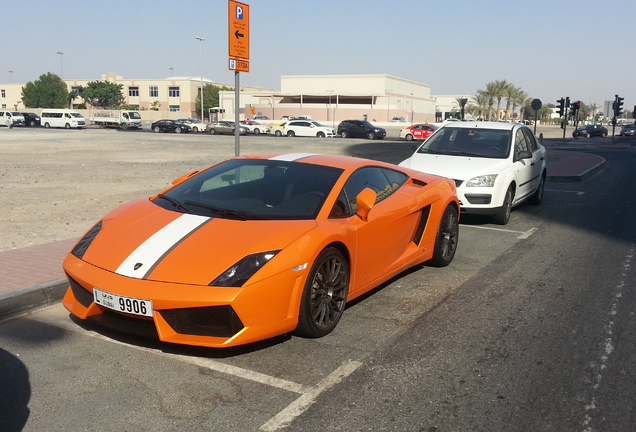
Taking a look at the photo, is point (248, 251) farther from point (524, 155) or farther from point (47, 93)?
point (47, 93)

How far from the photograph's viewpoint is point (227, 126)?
2063 inches

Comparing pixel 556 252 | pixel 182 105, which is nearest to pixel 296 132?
pixel 556 252

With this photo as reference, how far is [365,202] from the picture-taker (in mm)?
4770

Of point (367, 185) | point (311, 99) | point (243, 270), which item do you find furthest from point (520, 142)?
point (311, 99)

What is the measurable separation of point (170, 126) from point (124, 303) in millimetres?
52307

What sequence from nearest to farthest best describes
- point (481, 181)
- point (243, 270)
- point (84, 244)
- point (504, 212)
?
point (243, 270) < point (84, 244) < point (481, 181) < point (504, 212)

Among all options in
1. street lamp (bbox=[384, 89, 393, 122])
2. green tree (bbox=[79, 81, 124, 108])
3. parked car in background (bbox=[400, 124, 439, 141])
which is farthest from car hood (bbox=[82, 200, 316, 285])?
green tree (bbox=[79, 81, 124, 108])

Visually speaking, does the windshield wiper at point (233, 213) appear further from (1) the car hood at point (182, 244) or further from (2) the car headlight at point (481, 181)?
(2) the car headlight at point (481, 181)

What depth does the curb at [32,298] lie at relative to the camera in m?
4.82

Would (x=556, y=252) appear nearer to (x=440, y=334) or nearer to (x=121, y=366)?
(x=440, y=334)

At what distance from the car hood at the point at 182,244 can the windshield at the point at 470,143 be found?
601 centimetres

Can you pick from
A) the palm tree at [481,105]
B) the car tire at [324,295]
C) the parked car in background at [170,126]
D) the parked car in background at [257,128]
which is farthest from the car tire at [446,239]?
the palm tree at [481,105]

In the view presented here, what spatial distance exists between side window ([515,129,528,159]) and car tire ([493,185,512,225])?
2.79ft

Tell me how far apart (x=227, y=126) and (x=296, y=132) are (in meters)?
7.47
